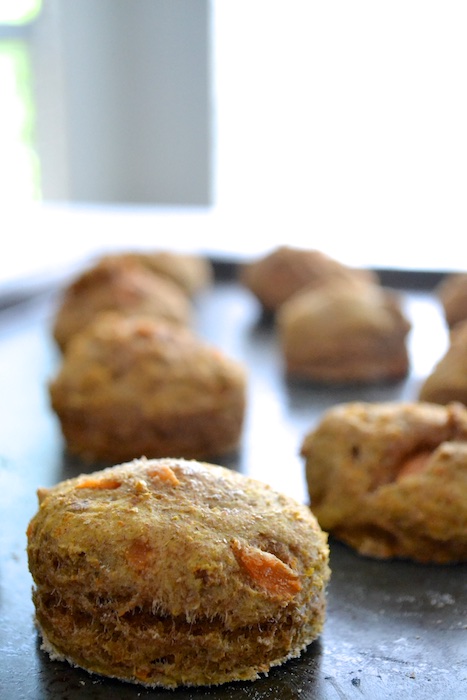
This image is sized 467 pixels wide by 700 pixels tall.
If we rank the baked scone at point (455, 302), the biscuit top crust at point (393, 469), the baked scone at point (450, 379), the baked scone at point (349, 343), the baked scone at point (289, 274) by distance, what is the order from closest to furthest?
the biscuit top crust at point (393, 469) < the baked scone at point (450, 379) < the baked scone at point (349, 343) < the baked scone at point (455, 302) < the baked scone at point (289, 274)

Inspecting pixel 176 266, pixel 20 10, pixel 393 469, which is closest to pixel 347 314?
pixel 176 266

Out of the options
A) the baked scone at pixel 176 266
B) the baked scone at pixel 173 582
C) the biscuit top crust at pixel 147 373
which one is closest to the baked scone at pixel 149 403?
the biscuit top crust at pixel 147 373

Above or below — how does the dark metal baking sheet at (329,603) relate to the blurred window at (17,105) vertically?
below

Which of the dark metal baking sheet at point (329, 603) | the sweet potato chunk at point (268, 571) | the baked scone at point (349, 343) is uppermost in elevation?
the sweet potato chunk at point (268, 571)

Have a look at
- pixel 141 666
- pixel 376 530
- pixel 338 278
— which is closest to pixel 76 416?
pixel 376 530

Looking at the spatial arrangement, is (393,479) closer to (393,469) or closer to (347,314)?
(393,469)

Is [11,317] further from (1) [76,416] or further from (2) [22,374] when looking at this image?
(1) [76,416]

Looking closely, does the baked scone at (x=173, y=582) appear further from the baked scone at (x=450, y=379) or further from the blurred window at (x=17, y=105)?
the blurred window at (x=17, y=105)
